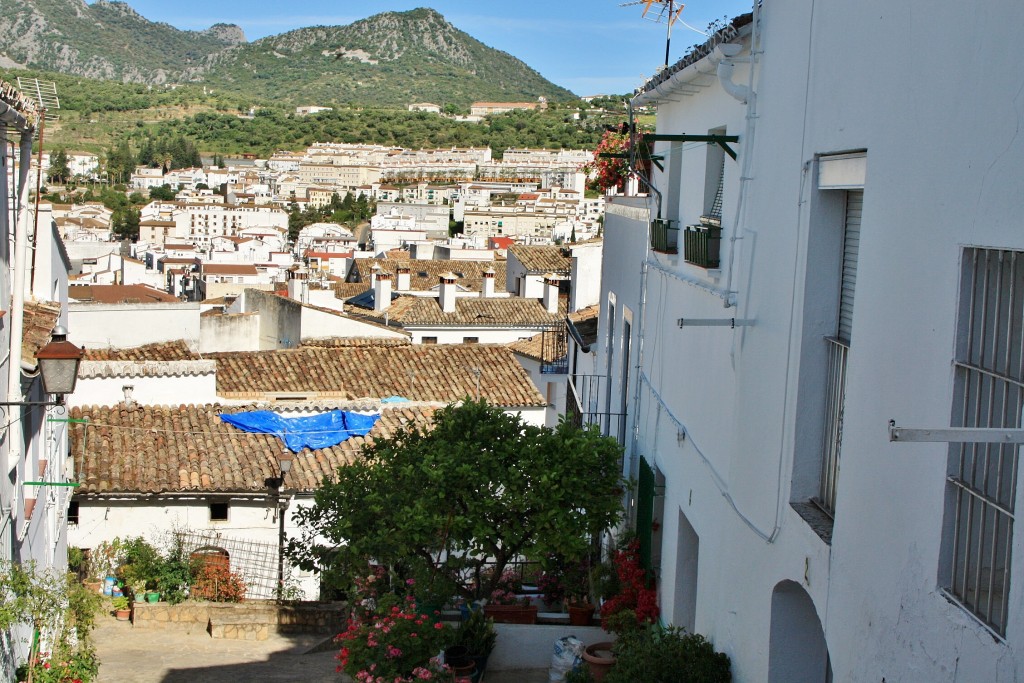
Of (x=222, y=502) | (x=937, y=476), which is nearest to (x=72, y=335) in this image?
(x=222, y=502)

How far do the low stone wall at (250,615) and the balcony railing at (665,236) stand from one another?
7.38 meters

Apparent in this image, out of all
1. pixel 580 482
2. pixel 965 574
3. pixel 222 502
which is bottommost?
pixel 222 502

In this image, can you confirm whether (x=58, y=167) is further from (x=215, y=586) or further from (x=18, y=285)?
(x=18, y=285)

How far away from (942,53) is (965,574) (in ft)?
6.16

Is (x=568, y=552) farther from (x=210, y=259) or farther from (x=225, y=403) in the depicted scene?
(x=210, y=259)

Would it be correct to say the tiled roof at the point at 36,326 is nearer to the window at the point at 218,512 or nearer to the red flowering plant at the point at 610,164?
the red flowering plant at the point at 610,164

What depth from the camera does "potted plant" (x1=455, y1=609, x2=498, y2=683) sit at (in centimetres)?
1005

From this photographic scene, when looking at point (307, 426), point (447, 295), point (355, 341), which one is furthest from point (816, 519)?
point (447, 295)

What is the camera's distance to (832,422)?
5.65 m

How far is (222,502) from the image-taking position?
16672 mm

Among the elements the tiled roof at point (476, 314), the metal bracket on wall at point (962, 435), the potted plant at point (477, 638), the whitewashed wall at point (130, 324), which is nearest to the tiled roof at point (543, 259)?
the tiled roof at point (476, 314)

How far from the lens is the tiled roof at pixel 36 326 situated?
28.1 feet

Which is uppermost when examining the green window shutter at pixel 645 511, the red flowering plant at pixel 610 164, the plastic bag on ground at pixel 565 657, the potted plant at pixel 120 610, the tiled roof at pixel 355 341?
the red flowering plant at pixel 610 164

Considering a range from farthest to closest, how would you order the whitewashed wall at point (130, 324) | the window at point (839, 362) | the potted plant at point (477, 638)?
the whitewashed wall at point (130, 324) < the potted plant at point (477, 638) < the window at point (839, 362)
